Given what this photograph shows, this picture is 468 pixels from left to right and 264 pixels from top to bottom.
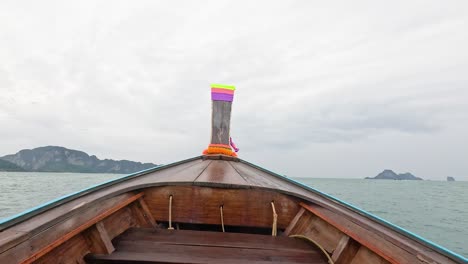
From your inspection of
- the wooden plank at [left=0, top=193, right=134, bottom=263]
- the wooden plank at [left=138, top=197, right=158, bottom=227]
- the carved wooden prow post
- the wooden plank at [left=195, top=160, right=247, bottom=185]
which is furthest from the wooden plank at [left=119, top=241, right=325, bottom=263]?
the carved wooden prow post

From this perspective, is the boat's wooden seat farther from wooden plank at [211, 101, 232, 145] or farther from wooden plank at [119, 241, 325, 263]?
wooden plank at [211, 101, 232, 145]

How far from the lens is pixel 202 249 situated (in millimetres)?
2459

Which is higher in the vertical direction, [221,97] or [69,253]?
[221,97]

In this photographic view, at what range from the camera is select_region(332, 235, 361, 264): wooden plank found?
2355mm

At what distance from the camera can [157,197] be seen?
3260mm

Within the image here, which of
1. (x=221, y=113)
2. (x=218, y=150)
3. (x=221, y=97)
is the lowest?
(x=218, y=150)

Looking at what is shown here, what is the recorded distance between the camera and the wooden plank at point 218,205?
10.3ft

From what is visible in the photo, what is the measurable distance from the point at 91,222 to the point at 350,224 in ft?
7.06

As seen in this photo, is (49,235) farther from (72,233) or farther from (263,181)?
(263,181)

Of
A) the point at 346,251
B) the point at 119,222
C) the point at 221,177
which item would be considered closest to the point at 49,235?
the point at 119,222

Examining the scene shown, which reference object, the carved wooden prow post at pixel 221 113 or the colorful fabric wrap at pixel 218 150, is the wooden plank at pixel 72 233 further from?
the carved wooden prow post at pixel 221 113

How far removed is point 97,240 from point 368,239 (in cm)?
212

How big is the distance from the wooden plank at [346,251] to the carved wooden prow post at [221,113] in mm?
4358

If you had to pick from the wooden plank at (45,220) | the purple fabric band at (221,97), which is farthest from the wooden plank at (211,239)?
the purple fabric band at (221,97)
